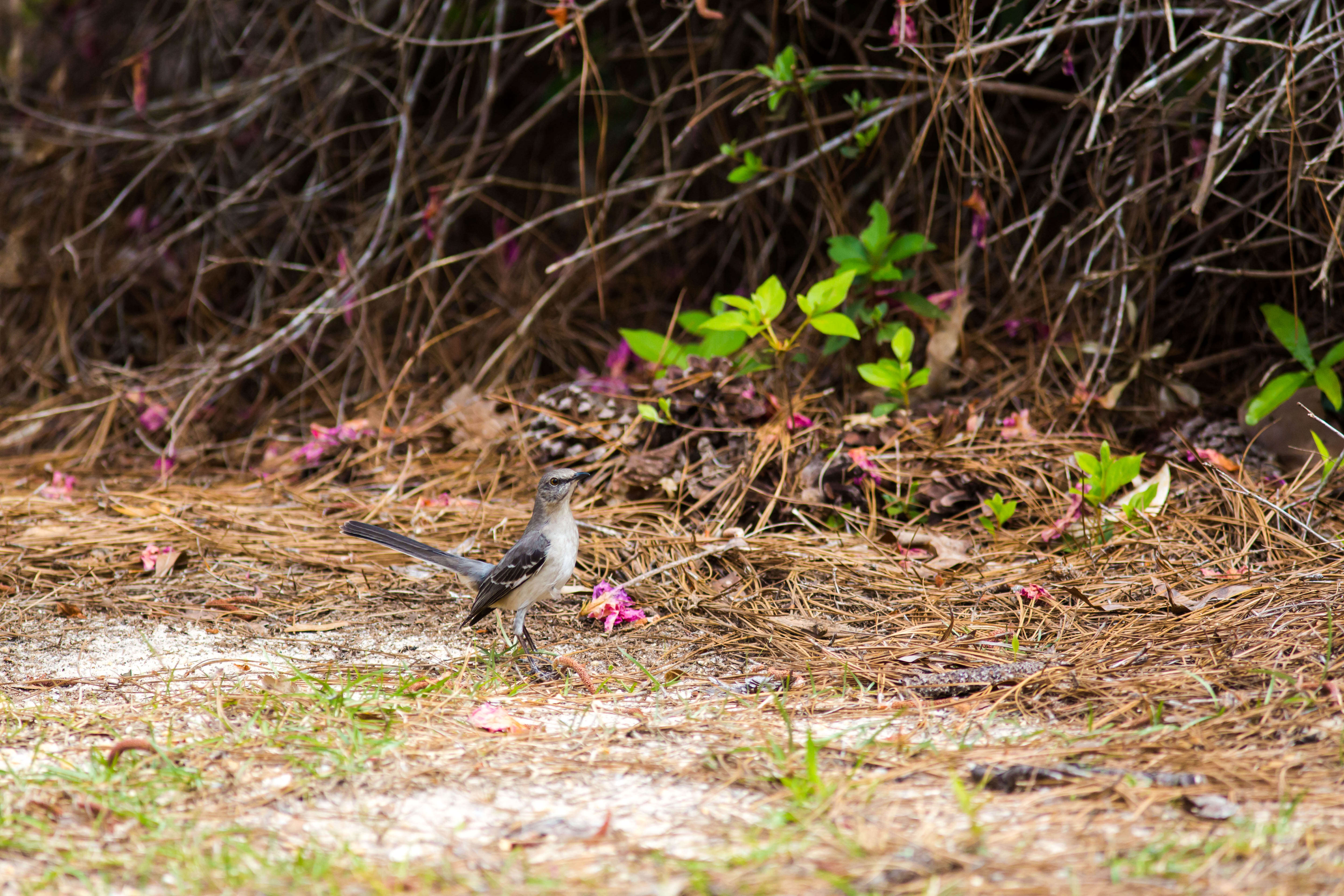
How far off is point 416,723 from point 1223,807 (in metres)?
1.71

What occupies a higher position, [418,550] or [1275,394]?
[1275,394]

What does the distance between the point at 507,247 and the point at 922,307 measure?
2.49 m

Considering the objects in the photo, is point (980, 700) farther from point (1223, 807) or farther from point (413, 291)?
point (413, 291)

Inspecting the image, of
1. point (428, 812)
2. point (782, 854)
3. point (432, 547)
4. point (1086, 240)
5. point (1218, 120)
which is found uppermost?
point (1218, 120)

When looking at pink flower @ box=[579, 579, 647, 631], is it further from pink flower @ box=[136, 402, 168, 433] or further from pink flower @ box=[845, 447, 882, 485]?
pink flower @ box=[136, 402, 168, 433]

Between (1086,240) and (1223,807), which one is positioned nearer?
(1223,807)

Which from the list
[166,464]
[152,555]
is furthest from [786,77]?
[166,464]

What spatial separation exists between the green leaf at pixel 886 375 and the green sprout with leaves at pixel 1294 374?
4.08 feet

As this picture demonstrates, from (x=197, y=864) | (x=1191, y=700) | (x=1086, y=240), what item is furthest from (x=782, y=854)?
(x=1086, y=240)

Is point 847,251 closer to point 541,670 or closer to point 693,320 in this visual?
point 693,320

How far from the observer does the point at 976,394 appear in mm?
4320

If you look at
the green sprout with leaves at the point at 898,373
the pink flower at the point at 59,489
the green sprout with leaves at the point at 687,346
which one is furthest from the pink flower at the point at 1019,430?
the pink flower at the point at 59,489

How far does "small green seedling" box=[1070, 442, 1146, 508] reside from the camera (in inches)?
131

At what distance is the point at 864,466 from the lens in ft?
12.2
